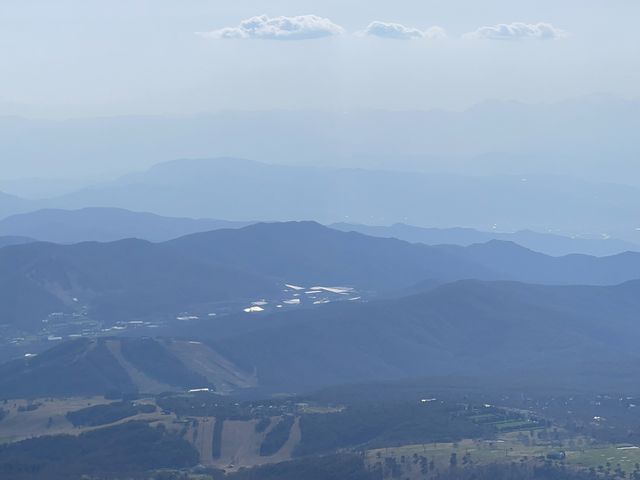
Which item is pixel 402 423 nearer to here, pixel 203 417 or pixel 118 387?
pixel 203 417

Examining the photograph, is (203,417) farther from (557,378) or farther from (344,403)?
(557,378)

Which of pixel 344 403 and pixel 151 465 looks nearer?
pixel 151 465

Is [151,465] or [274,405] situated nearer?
[151,465]

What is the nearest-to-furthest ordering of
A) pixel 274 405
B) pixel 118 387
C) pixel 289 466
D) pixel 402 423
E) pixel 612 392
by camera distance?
pixel 289 466
pixel 402 423
pixel 274 405
pixel 612 392
pixel 118 387

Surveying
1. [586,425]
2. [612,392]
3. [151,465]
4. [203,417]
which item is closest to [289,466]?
[151,465]

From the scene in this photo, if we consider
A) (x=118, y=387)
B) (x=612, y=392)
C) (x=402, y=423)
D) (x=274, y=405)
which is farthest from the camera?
(x=118, y=387)

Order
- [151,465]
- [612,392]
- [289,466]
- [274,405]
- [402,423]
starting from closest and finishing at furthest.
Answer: [289,466], [151,465], [402,423], [274,405], [612,392]

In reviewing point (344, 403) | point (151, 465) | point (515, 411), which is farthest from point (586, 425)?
point (151, 465)

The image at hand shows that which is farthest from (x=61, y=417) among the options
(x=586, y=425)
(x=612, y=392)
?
(x=612, y=392)

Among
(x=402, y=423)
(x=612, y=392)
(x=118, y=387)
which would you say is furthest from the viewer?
(x=118, y=387)
